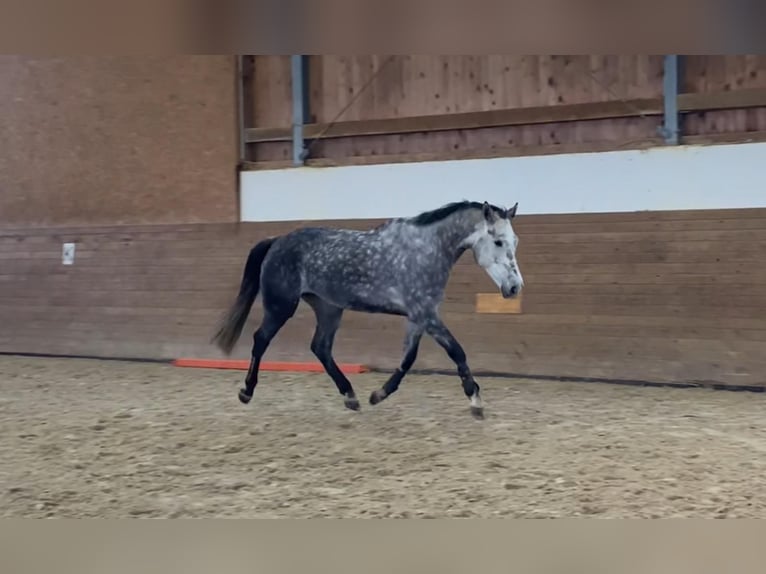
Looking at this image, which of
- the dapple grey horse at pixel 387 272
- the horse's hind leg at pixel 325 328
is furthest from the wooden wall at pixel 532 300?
the horse's hind leg at pixel 325 328

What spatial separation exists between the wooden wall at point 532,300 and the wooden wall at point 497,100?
1.96 ft

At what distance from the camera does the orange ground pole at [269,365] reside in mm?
5328

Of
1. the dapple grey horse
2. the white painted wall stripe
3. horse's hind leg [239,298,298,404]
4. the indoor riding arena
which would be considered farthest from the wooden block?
horse's hind leg [239,298,298,404]

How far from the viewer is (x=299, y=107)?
5789 millimetres

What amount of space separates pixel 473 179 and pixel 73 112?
3.66 metres

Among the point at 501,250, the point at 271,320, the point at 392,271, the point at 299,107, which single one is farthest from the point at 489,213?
the point at 299,107

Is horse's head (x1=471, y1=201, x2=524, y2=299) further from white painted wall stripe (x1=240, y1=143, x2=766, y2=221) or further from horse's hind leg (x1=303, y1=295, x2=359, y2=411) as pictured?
white painted wall stripe (x1=240, y1=143, x2=766, y2=221)

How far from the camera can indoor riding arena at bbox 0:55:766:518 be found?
2617mm

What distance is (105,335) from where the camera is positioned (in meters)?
6.26

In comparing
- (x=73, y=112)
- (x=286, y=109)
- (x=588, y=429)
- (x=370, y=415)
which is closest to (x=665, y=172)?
(x=588, y=429)

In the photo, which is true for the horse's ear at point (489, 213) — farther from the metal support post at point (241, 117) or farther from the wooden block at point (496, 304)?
the metal support post at point (241, 117)

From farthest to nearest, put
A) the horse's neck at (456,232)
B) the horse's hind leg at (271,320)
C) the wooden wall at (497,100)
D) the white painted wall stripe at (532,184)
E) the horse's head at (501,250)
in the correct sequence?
the wooden wall at (497,100) < the white painted wall stripe at (532,184) < the horse's hind leg at (271,320) < the horse's neck at (456,232) < the horse's head at (501,250)

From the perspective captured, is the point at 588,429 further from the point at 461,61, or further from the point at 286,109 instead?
the point at 286,109

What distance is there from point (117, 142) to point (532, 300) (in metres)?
3.82
